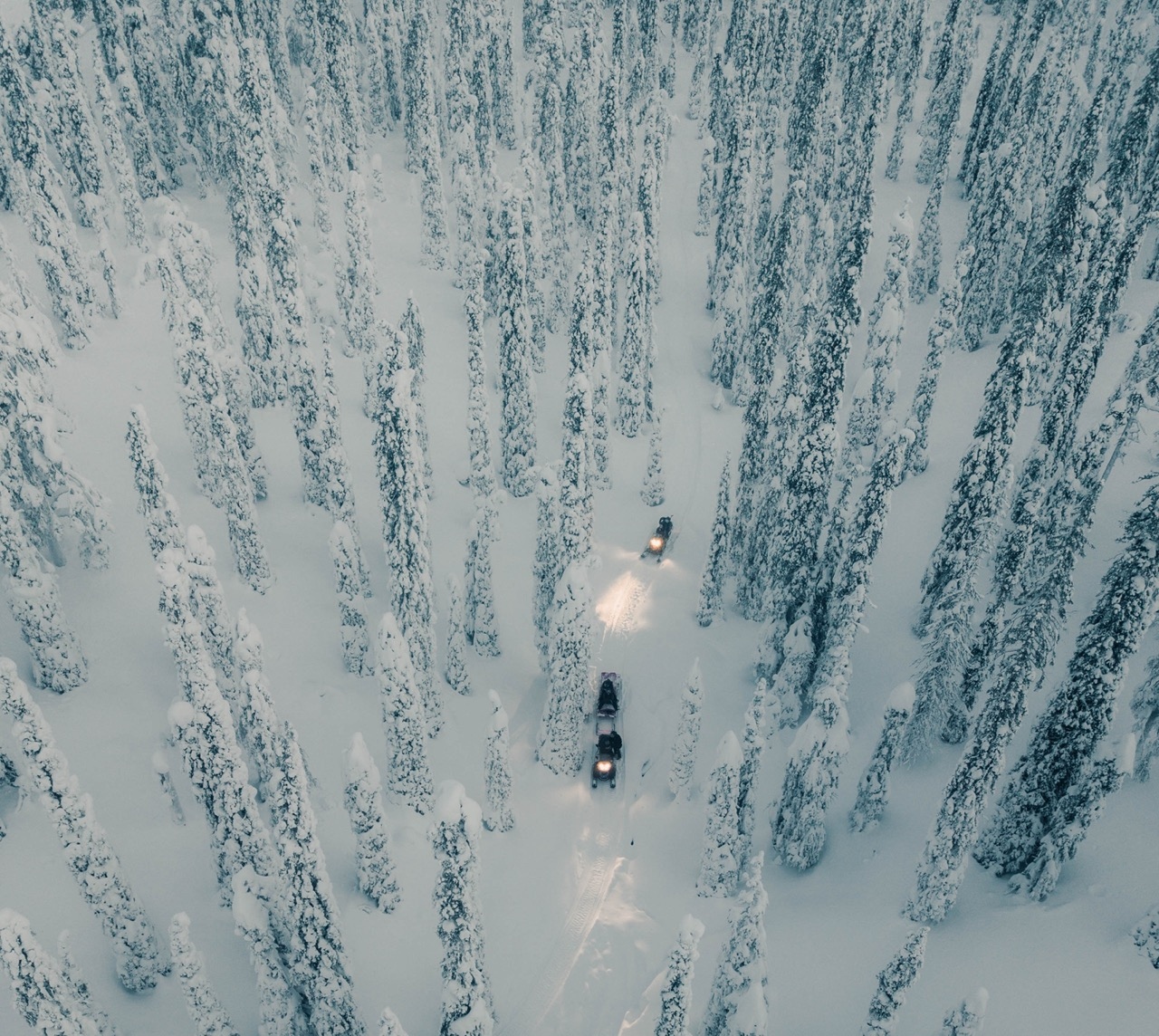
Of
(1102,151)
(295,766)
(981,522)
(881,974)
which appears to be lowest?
(881,974)

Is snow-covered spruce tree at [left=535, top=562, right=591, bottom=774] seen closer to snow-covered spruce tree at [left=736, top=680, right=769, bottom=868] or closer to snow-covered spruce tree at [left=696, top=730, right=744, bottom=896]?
snow-covered spruce tree at [left=696, top=730, right=744, bottom=896]

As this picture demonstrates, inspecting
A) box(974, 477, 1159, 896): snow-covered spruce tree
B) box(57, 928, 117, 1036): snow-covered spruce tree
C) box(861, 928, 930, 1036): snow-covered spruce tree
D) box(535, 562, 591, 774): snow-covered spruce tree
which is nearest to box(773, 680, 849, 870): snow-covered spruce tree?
box(974, 477, 1159, 896): snow-covered spruce tree

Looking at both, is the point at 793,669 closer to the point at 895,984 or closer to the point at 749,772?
the point at 749,772

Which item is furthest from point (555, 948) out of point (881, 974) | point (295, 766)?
point (295, 766)

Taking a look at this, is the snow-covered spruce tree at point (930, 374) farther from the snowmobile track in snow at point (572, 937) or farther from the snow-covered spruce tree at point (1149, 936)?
the snow-covered spruce tree at point (1149, 936)

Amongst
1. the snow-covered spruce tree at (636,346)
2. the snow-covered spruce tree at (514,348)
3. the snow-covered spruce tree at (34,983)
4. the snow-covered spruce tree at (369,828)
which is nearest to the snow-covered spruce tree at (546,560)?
the snow-covered spruce tree at (514,348)

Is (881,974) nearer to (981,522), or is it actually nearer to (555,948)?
(555,948)
